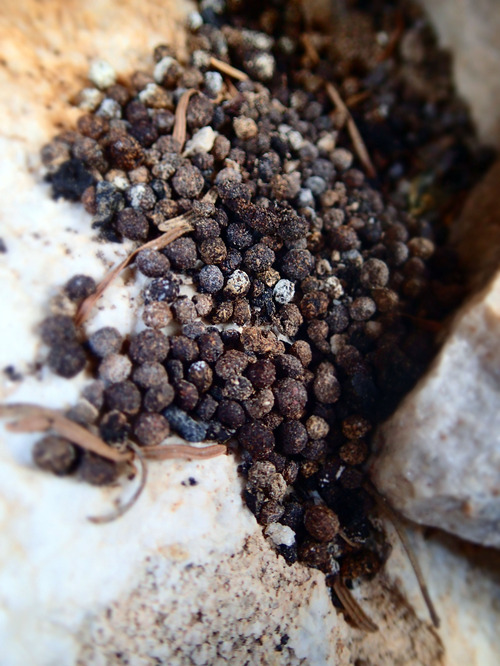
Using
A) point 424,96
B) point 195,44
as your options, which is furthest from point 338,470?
point 424,96

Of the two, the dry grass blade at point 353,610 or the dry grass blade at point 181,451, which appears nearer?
the dry grass blade at point 181,451

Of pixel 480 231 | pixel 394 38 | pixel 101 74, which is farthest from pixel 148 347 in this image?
pixel 394 38

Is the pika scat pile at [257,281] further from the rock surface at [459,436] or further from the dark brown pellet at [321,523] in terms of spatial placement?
the rock surface at [459,436]

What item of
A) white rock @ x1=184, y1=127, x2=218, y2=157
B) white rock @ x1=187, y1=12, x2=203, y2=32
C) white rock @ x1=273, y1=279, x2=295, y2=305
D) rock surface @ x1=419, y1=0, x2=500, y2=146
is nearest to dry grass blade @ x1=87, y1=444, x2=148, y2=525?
white rock @ x1=273, y1=279, x2=295, y2=305

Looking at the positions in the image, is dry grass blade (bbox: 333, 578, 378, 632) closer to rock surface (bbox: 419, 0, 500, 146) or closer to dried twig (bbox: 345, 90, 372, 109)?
dried twig (bbox: 345, 90, 372, 109)

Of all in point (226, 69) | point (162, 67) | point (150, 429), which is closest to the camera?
point (150, 429)

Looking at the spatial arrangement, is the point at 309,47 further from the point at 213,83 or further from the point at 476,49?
the point at 476,49

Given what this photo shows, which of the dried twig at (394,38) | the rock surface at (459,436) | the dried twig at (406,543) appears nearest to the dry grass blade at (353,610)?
the dried twig at (406,543)
